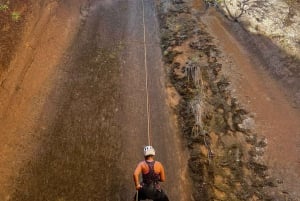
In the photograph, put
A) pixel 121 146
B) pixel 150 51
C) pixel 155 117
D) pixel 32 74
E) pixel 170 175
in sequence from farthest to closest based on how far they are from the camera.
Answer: pixel 150 51 → pixel 32 74 → pixel 155 117 → pixel 121 146 → pixel 170 175

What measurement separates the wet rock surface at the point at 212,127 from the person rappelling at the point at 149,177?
1916 mm

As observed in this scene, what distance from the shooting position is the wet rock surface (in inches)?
388

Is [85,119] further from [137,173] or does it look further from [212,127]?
[137,173]

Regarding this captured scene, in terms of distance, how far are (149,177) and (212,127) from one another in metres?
4.33

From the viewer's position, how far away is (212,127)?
11555 millimetres

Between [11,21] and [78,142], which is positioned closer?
[78,142]

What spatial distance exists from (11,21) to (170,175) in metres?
7.66

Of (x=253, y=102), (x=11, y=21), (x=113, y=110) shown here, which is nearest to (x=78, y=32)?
(x=11, y=21)

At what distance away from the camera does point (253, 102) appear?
1262 centimetres

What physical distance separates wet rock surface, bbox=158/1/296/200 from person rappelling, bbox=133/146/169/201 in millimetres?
1916

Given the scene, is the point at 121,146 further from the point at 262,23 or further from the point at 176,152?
the point at 262,23

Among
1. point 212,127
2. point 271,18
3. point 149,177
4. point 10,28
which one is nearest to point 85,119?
point 212,127

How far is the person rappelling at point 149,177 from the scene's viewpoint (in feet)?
24.9

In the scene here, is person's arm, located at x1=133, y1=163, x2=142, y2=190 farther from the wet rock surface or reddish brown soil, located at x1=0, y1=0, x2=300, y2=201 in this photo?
the wet rock surface
